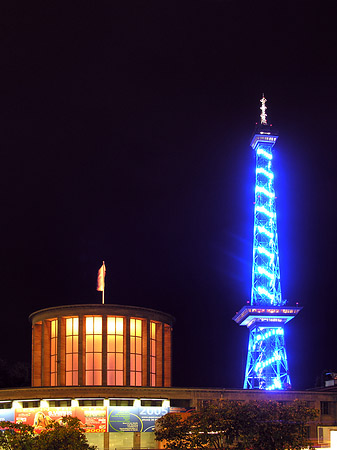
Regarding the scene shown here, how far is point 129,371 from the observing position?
284 ft

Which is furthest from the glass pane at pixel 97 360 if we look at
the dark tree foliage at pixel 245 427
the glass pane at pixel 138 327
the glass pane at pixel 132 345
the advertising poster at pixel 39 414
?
the dark tree foliage at pixel 245 427

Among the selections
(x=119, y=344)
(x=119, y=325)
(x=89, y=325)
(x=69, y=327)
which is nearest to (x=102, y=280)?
(x=89, y=325)

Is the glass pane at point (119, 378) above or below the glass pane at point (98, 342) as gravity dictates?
below

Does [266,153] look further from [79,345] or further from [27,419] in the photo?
[27,419]

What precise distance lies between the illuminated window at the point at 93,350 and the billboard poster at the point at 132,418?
8.00m

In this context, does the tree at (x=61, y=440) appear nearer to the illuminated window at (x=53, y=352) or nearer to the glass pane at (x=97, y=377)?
the glass pane at (x=97, y=377)

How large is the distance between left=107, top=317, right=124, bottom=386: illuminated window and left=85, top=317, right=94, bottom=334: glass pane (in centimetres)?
193

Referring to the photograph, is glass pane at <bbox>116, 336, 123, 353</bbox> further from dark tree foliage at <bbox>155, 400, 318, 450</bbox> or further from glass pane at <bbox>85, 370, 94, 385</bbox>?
dark tree foliage at <bbox>155, 400, 318, 450</bbox>

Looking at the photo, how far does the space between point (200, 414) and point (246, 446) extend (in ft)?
14.1

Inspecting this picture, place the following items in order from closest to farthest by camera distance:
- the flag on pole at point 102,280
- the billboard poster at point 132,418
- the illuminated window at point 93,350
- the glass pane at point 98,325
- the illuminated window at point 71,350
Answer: the billboard poster at point 132,418, the illuminated window at point 93,350, the illuminated window at point 71,350, the glass pane at point 98,325, the flag on pole at point 102,280

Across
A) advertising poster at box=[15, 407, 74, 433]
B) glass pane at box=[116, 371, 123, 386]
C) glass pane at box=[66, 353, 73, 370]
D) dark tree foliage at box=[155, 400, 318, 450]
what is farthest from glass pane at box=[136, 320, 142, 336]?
dark tree foliage at box=[155, 400, 318, 450]

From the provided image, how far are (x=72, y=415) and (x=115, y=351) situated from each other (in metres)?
11.4

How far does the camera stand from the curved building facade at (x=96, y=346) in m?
85.8

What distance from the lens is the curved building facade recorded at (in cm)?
8575
